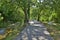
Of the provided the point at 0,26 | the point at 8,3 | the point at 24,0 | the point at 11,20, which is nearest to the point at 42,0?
the point at 24,0

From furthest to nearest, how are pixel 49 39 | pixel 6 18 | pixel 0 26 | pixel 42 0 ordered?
pixel 6 18, pixel 0 26, pixel 42 0, pixel 49 39

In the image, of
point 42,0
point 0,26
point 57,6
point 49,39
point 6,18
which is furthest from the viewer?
point 6,18

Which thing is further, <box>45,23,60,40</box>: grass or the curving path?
<box>45,23,60,40</box>: grass

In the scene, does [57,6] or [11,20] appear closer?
[57,6]

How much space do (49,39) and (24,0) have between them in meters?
9.17

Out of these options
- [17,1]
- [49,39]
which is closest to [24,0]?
[17,1]

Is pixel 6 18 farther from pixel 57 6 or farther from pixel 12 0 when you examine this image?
pixel 57 6

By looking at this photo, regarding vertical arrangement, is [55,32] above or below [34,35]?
below

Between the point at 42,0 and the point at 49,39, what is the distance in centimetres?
1227

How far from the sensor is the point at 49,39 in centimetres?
1101

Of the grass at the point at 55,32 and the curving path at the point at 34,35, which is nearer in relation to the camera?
the curving path at the point at 34,35

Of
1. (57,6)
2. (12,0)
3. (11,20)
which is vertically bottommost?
(11,20)

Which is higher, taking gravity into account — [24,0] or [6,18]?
[24,0]

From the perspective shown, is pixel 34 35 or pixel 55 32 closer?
pixel 34 35
